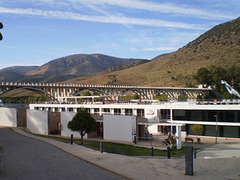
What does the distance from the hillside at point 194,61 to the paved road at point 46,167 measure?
104473mm

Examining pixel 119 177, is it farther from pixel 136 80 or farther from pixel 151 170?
pixel 136 80

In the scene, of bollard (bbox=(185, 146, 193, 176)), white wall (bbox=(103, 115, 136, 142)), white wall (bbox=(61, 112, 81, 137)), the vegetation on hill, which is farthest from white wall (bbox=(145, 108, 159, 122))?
the vegetation on hill

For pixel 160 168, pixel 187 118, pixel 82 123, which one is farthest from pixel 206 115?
pixel 160 168

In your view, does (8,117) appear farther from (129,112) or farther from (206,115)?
(206,115)

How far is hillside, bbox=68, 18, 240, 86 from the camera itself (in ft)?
405

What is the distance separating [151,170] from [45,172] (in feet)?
17.3

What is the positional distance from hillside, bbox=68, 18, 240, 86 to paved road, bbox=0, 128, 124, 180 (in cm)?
10447

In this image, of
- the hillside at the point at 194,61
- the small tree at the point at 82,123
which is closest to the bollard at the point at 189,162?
the small tree at the point at 82,123

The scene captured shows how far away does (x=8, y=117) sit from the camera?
46375mm

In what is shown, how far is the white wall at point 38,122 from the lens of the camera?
3678 centimetres

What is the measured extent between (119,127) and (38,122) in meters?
13.1

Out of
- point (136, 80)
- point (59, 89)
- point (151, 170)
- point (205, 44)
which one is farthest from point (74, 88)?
point (205, 44)

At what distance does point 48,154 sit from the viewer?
56.7ft

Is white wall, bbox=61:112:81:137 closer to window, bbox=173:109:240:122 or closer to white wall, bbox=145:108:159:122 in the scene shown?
white wall, bbox=145:108:159:122
